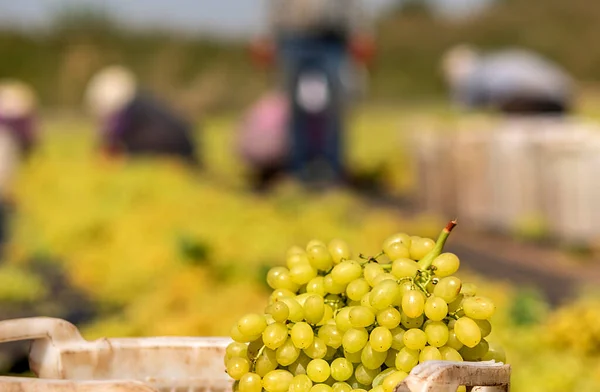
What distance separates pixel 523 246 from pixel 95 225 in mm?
3891

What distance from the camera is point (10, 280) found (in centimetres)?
523

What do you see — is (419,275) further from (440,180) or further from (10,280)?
(440,180)

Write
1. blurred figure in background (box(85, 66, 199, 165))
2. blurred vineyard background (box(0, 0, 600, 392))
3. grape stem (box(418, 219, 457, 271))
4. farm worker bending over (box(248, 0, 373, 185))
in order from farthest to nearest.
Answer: blurred figure in background (box(85, 66, 199, 165)) < farm worker bending over (box(248, 0, 373, 185)) < blurred vineyard background (box(0, 0, 600, 392)) < grape stem (box(418, 219, 457, 271))

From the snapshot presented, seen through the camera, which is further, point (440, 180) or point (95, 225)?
point (440, 180)

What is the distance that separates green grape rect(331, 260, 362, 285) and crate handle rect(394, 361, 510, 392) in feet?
0.94

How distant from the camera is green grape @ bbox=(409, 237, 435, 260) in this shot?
1.75 metres

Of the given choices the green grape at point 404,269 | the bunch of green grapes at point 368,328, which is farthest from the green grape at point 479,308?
the green grape at point 404,269

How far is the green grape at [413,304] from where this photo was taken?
1.61 meters

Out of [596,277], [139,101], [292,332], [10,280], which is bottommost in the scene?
[596,277]

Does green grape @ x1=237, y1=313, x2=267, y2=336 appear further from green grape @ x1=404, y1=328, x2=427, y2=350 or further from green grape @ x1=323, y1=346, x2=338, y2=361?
green grape @ x1=404, y1=328, x2=427, y2=350

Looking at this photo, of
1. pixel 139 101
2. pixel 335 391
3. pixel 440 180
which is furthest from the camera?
pixel 139 101

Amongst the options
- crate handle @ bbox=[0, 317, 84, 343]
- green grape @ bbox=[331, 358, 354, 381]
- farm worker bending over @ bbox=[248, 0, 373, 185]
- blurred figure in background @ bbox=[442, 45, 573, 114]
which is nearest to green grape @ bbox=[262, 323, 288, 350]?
green grape @ bbox=[331, 358, 354, 381]

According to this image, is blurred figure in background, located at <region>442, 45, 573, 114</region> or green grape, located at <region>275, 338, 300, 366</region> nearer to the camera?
green grape, located at <region>275, 338, 300, 366</region>

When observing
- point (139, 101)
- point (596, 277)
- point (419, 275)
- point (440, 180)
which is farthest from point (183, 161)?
point (419, 275)
